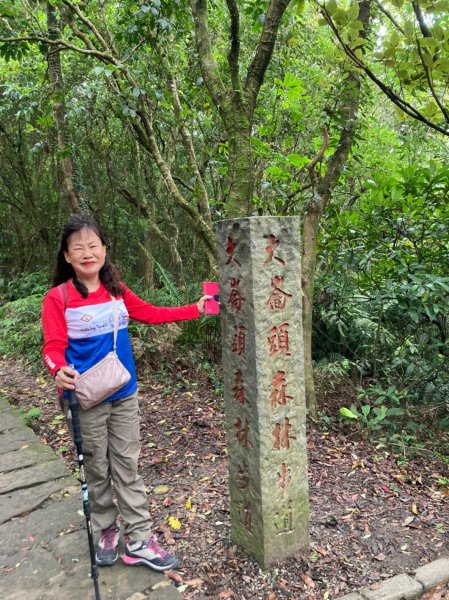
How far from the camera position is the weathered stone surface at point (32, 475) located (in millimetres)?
3182

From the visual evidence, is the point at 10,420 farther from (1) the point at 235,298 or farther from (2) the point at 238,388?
(1) the point at 235,298

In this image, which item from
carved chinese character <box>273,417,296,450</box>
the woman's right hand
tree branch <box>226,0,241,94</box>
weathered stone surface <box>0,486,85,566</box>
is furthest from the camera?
tree branch <box>226,0,241,94</box>

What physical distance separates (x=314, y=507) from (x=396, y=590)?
0.70m

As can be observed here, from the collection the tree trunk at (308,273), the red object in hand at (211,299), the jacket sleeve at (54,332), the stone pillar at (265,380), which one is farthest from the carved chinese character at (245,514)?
the tree trunk at (308,273)

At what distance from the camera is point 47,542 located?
260cm

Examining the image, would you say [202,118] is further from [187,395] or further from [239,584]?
[239,584]

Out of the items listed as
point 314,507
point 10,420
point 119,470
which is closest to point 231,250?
point 119,470

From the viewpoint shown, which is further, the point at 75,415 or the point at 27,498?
the point at 27,498

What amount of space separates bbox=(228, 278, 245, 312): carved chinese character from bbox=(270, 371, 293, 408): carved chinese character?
1.24 ft

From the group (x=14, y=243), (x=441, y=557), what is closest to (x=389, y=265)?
(x=441, y=557)

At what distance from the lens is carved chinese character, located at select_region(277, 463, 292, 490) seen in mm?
2242

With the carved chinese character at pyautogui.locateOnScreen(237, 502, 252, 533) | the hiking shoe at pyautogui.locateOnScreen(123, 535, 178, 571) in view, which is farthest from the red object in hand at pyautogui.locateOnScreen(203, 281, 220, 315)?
the hiking shoe at pyautogui.locateOnScreen(123, 535, 178, 571)

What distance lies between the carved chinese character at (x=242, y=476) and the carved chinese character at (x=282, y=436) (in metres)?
0.21

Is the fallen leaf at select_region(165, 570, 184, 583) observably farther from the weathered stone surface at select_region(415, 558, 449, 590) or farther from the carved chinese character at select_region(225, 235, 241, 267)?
the carved chinese character at select_region(225, 235, 241, 267)
